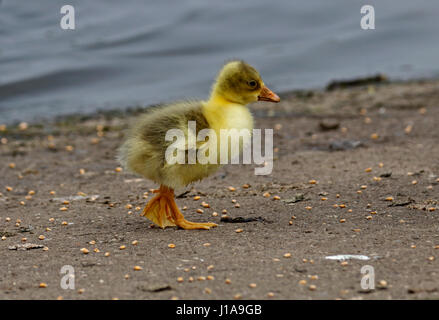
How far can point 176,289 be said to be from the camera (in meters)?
4.47

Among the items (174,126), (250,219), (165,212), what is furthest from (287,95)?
(174,126)

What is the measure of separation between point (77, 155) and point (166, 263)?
Answer: 4668 mm

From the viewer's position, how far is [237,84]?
5.85m

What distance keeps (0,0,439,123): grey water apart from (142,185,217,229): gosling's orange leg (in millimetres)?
6808

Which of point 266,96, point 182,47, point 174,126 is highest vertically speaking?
point 182,47

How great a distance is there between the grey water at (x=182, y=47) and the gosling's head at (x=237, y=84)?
276 inches

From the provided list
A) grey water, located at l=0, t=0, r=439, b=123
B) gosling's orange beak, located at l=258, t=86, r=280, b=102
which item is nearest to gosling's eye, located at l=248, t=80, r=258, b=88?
gosling's orange beak, located at l=258, t=86, r=280, b=102

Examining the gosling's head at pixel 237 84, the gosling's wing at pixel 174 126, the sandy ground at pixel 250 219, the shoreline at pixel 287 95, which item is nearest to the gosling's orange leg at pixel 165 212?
the sandy ground at pixel 250 219

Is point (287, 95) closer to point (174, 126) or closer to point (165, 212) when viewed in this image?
point (165, 212)

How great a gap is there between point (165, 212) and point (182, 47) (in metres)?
11.1
